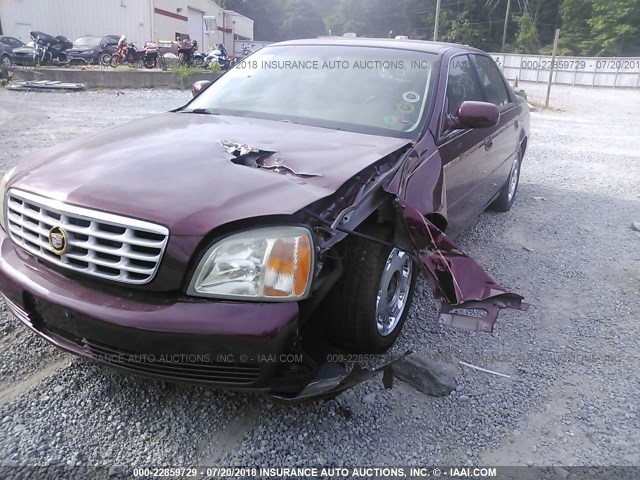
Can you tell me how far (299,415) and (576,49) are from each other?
2294 inches

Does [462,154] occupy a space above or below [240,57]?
below

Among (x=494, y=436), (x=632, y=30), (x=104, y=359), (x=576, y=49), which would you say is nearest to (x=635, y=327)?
(x=494, y=436)

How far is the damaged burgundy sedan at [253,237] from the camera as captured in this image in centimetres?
192

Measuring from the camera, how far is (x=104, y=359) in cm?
209

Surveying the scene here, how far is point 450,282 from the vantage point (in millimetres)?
2447

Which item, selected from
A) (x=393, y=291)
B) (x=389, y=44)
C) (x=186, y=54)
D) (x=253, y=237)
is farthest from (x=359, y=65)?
(x=186, y=54)

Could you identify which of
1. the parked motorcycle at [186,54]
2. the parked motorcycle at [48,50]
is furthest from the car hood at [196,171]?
the parked motorcycle at [48,50]

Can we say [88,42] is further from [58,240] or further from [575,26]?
[575,26]

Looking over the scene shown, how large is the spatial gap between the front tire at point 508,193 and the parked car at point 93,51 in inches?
806

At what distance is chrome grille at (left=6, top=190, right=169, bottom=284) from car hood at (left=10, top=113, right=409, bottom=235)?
0.13ft

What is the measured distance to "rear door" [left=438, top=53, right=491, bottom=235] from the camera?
328cm

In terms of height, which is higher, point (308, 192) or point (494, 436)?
point (308, 192)

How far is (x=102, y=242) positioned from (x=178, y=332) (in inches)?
18.6

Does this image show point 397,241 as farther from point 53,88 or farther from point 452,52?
point 53,88
